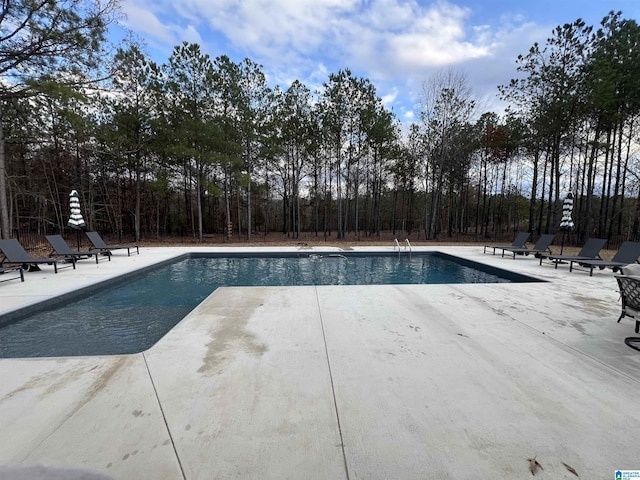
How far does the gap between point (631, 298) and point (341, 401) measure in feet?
9.49

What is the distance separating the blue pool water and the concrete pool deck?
2.83 ft

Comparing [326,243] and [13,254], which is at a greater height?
[13,254]

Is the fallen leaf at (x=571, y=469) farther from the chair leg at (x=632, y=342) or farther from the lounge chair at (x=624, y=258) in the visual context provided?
the lounge chair at (x=624, y=258)

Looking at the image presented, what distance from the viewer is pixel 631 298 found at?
267cm

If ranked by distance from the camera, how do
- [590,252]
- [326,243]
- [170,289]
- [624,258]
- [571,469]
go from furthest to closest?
1. [326,243]
2. [590,252]
3. [624,258]
4. [170,289]
5. [571,469]

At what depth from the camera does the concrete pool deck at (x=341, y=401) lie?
135 cm

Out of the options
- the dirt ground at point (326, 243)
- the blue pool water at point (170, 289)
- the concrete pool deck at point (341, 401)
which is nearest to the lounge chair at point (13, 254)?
the blue pool water at point (170, 289)

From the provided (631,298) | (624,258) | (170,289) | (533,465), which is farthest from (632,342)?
(170,289)

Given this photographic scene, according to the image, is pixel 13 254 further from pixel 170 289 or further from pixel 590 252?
pixel 590 252

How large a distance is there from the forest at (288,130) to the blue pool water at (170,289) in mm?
4415

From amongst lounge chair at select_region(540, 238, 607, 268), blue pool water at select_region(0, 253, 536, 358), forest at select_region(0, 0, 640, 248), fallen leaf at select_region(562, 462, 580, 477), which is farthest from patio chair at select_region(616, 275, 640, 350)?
forest at select_region(0, 0, 640, 248)

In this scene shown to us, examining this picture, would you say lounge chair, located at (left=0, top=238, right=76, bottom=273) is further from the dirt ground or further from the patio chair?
the patio chair

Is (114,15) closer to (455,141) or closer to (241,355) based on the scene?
(241,355)

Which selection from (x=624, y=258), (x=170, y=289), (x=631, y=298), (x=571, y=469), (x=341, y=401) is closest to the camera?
(x=571, y=469)
